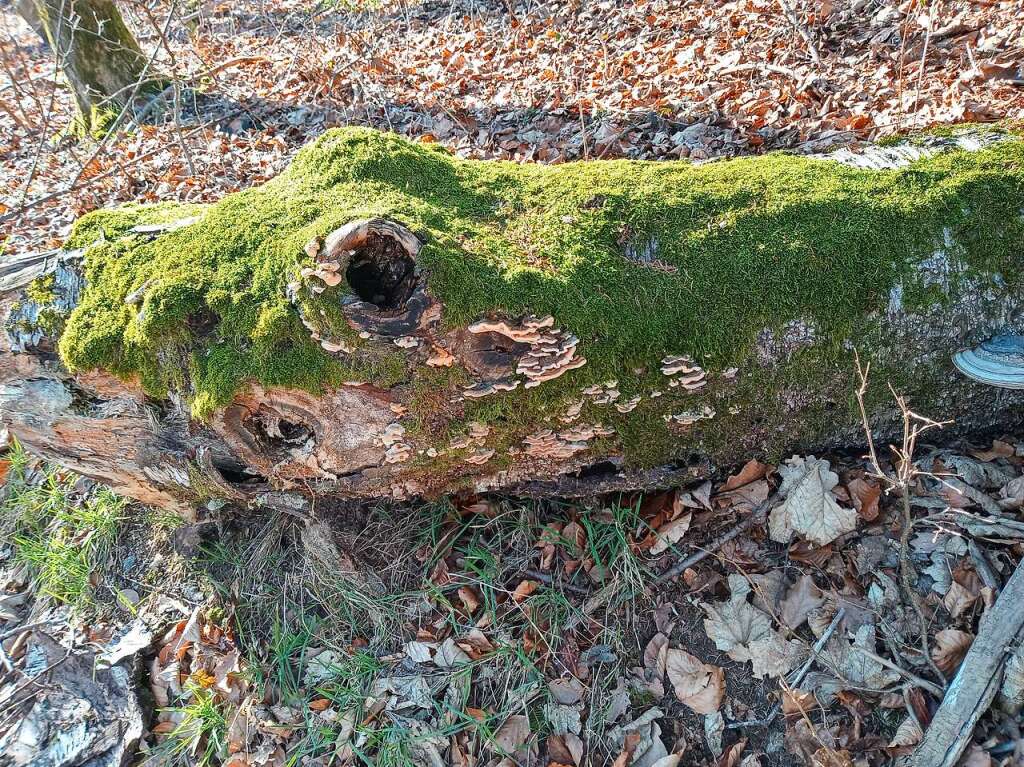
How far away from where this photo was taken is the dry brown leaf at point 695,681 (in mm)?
2824

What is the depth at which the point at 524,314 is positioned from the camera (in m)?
2.56

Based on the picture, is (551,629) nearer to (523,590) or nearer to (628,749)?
(523,590)

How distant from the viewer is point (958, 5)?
523cm

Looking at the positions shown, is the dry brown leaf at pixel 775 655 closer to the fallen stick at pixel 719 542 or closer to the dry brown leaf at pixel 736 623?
the dry brown leaf at pixel 736 623

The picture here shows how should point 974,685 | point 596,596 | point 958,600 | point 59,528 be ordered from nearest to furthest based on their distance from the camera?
point 974,685, point 958,600, point 596,596, point 59,528

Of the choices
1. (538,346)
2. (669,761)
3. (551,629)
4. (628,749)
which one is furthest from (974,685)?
(538,346)

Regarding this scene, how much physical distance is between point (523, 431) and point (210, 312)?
4.73ft

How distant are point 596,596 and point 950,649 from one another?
1.49 metres

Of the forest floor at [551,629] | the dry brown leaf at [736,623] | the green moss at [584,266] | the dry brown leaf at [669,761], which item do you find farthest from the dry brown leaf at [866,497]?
the dry brown leaf at [669,761]

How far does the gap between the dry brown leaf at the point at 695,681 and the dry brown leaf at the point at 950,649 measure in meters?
0.84

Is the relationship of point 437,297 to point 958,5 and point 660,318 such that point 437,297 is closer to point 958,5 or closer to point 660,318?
point 660,318

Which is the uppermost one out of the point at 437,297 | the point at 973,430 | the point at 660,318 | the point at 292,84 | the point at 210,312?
the point at 292,84

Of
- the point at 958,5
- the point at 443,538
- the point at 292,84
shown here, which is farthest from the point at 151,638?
the point at 958,5

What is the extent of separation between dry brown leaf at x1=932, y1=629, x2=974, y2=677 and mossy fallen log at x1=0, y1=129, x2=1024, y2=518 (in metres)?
0.88
